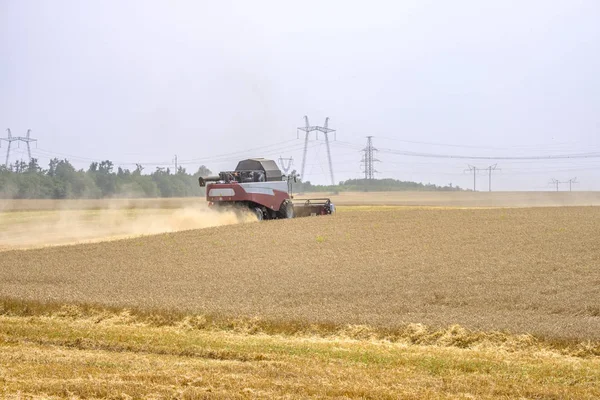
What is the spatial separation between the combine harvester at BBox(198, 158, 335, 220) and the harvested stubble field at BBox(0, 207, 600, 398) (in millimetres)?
9064

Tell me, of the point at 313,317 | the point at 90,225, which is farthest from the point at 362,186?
the point at 313,317

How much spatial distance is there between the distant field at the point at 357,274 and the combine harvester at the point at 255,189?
16.0 feet

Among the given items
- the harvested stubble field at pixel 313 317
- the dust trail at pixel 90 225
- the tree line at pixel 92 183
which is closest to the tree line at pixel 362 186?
the tree line at pixel 92 183

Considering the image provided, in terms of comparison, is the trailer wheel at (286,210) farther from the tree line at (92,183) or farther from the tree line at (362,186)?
the tree line at (362,186)

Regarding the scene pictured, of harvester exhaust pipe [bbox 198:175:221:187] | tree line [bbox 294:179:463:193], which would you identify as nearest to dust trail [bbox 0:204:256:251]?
harvester exhaust pipe [bbox 198:175:221:187]

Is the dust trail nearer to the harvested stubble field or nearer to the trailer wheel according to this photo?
the trailer wheel

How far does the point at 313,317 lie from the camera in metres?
15.7

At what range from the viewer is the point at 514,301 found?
1691 cm

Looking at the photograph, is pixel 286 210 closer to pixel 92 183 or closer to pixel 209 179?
pixel 209 179

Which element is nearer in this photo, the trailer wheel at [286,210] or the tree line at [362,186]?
the trailer wheel at [286,210]

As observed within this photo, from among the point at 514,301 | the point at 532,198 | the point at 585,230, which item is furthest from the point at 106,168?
the point at 514,301

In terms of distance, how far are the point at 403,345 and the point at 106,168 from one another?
3996 inches

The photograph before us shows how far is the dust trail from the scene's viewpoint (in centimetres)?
3978

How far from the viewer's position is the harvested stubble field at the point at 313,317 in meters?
10.5
